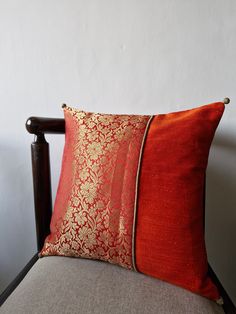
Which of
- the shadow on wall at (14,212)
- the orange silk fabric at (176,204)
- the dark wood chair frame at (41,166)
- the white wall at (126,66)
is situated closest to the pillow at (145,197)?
the orange silk fabric at (176,204)

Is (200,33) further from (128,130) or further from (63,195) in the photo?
(63,195)

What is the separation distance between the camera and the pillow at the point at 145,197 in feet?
1.75

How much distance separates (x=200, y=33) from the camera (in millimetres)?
767

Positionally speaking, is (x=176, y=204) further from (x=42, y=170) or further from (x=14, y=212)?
(x=14, y=212)

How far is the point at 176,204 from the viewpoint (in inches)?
21.1

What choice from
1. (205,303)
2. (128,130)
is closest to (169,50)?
(128,130)

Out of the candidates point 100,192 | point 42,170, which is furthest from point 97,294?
point 42,170

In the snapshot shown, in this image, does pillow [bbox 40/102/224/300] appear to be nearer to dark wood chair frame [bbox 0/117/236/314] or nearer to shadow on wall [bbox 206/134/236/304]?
dark wood chair frame [bbox 0/117/236/314]

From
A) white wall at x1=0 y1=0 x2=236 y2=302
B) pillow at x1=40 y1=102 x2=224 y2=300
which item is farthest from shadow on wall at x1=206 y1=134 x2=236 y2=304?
pillow at x1=40 y1=102 x2=224 y2=300

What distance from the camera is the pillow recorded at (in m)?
0.53

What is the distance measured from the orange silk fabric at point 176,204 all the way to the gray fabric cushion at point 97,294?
0.03 m

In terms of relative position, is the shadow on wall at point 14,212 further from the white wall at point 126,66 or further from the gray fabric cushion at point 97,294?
the gray fabric cushion at point 97,294

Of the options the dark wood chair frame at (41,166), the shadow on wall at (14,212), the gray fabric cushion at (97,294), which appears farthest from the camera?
the shadow on wall at (14,212)

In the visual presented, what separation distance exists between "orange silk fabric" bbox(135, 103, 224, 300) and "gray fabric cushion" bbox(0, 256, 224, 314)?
25 mm
